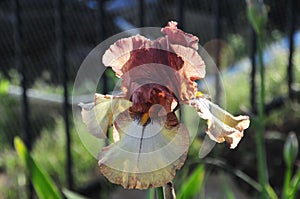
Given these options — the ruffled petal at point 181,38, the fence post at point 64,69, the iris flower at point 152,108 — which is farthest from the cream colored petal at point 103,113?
the fence post at point 64,69

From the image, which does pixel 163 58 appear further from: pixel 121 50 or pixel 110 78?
pixel 110 78

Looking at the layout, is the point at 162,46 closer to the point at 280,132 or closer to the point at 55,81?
the point at 280,132

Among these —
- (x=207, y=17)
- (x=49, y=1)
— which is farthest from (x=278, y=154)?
(x=49, y=1)

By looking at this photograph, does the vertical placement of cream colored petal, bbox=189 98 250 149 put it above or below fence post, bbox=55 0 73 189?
above

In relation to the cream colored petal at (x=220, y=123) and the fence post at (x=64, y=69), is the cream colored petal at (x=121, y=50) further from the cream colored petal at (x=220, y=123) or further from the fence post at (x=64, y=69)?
the fence post at (x=64, y=69)

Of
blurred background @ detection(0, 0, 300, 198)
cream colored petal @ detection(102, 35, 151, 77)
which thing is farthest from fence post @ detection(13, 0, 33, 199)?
cream colored petal @ detection(102, 35, 151, 77)

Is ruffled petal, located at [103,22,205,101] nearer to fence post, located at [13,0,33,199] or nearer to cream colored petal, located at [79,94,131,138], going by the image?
cream colored petal, located at [79,94,131,138]

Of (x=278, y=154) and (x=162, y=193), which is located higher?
(x=162, y=193)
